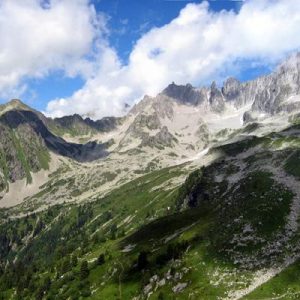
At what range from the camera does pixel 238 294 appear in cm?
8306

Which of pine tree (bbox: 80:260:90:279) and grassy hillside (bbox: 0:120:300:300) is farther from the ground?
pine tree (bbox: 80:260:90:279)

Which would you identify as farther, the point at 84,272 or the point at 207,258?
the point at 84,272

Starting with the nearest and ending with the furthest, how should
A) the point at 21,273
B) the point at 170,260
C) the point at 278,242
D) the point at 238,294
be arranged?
the point at 238,294, the point at 278,242, the point at 170,260, the point at 21,273

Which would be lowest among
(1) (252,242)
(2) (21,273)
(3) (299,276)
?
(3) (299,276)

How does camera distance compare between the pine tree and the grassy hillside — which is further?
the pine tree

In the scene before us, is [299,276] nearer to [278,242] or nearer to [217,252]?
[278,242]

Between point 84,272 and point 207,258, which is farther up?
point 84,272

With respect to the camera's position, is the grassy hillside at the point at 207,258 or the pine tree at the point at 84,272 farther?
the pine tree at the point at 84,272

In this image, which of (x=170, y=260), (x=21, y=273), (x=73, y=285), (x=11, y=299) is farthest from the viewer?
(x=21, y=273)

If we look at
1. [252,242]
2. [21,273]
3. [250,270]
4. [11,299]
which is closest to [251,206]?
[252,242]

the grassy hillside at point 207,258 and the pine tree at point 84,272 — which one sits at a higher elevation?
the pine tree at point 84,272

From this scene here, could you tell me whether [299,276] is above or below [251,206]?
below

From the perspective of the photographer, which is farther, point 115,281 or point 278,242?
point 115,281

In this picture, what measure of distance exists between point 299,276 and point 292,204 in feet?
139
